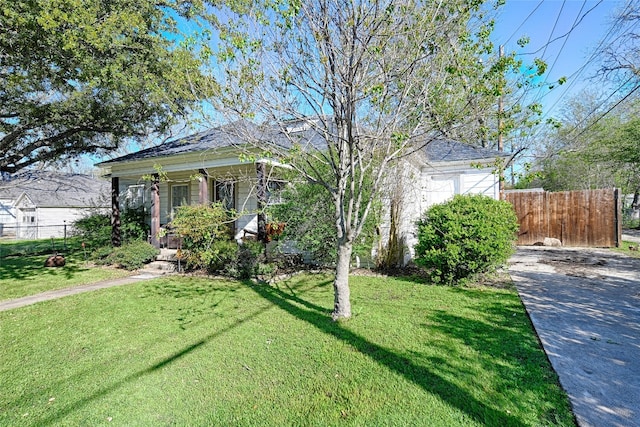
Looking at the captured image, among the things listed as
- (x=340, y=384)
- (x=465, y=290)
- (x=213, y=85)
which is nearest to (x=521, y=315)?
(x=465, y=290)

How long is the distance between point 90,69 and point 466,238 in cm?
854

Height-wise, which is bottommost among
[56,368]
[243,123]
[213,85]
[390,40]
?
[56,368]

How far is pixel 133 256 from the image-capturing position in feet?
29.6

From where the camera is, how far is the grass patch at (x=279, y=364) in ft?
8.33

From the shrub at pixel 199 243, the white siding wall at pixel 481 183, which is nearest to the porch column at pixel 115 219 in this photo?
the shrub at pixel 199 243

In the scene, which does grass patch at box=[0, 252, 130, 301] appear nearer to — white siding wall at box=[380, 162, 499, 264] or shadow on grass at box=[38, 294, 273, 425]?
shadow on grass at box=[38, 294, 273, 425]

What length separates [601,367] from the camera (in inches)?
122

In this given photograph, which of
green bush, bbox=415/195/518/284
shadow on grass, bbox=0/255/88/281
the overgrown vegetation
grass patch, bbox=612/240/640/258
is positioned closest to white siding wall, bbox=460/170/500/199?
green bush, bbox=415/195/518/284

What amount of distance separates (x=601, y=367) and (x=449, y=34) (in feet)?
13.7

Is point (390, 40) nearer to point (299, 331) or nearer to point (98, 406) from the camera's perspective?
point (299, 331)

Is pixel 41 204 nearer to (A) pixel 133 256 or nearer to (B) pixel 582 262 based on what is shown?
(A) pixel 133 256

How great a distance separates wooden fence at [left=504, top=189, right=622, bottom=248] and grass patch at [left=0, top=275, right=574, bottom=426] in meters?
8.73

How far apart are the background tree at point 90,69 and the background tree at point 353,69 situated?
81 centimetres

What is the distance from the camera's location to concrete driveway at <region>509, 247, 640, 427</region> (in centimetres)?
257
